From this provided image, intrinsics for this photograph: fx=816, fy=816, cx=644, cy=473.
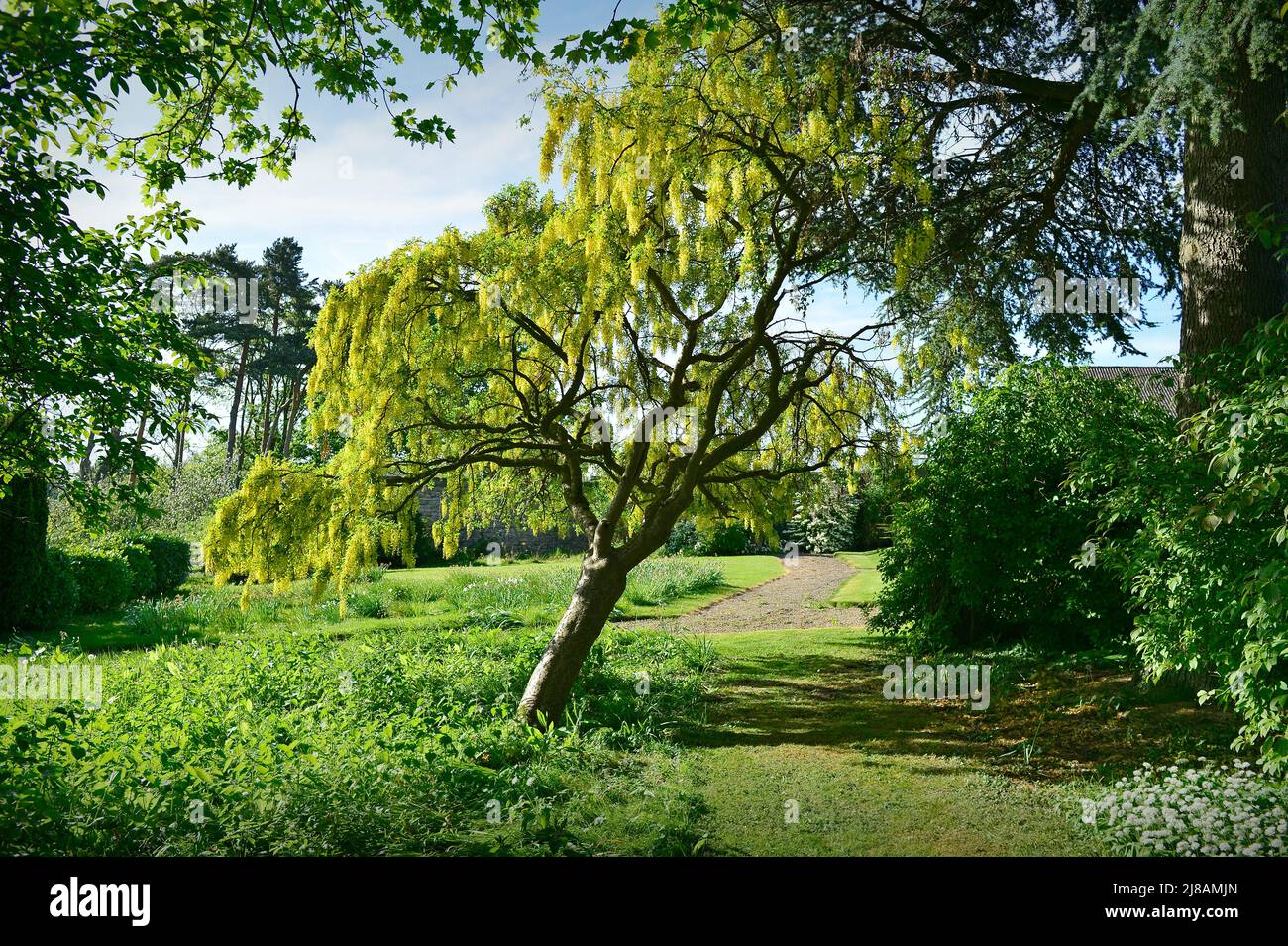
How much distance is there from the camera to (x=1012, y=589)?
929 centimetres

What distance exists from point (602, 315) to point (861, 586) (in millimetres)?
12785

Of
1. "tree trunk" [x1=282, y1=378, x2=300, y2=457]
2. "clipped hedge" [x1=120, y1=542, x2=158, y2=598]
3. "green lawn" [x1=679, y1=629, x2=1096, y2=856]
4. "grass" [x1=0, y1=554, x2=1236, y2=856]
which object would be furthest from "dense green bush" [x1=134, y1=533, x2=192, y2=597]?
"tree trunk" [x1=282, y1=378, x2=300, y2=457]

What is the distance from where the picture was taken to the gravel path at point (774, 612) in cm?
1353

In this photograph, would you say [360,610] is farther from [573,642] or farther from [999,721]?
[999,721]

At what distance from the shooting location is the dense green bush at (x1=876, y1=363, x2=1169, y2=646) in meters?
8.55

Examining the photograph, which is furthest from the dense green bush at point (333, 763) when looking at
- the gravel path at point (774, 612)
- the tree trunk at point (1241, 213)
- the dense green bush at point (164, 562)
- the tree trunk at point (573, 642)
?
the dense green bush at point (164, 562)

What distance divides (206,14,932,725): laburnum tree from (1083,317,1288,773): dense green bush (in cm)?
243

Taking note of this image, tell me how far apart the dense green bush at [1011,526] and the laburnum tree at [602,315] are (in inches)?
61.9

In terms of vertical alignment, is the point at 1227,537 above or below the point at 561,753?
above

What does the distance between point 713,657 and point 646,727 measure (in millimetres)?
3445

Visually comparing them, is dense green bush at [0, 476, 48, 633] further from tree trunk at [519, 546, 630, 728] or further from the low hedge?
tree trunk at [519, 546, 630, 728]

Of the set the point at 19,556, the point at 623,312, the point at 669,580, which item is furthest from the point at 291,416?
the point at 623,312

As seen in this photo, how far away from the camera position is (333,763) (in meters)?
4.72
